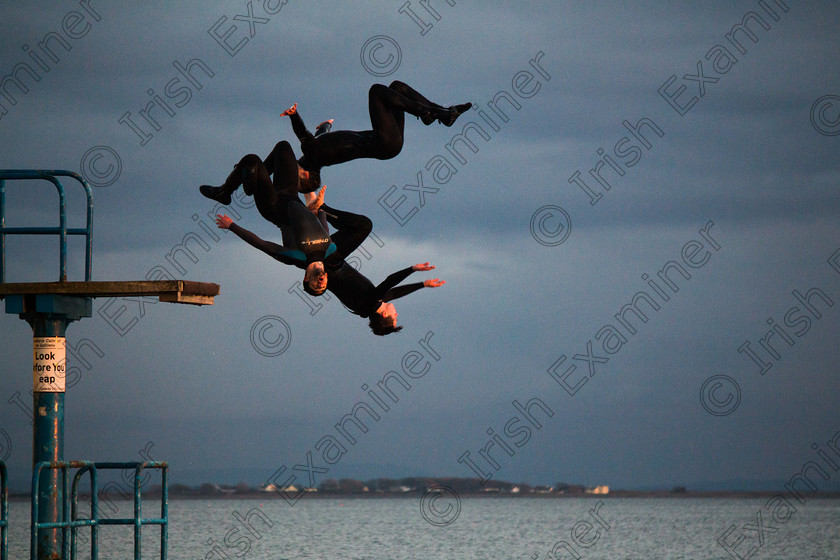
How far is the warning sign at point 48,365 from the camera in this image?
15297 millimetres

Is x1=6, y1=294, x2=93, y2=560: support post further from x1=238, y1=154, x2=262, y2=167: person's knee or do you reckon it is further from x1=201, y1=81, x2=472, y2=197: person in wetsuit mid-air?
x1=238, y1=154, x2=262, y2=167: person's knee

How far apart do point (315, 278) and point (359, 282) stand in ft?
2.81

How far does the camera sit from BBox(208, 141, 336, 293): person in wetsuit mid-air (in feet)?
42.5

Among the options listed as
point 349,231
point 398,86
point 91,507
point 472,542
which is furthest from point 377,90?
point 472,542

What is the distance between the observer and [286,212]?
13.3 metres

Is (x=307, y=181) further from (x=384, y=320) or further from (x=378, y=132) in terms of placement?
(x=384, y=320)

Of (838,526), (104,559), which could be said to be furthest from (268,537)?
(838,526)

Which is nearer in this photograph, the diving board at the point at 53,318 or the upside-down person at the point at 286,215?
the upside-down person at the point at 286,215

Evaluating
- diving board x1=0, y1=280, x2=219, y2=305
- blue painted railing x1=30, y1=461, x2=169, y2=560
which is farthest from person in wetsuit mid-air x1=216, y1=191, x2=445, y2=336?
blue painted railing x1=30, y1=461, x2=169, y2=560

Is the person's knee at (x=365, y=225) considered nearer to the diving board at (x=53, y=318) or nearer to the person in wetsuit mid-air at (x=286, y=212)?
the person in wetsuit mid-air at (x=286, y=212)

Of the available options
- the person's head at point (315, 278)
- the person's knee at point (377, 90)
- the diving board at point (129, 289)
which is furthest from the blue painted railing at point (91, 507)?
the person's knee at point (377, 90)

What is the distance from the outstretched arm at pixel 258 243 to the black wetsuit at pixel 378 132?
1.03 meters

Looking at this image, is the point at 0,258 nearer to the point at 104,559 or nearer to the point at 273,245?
the point at 273,245

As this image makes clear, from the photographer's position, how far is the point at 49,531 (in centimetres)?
1512
